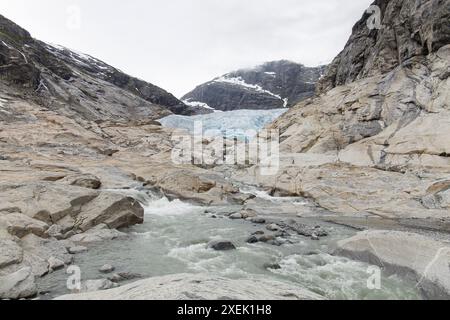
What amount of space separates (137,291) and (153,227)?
9833 mm

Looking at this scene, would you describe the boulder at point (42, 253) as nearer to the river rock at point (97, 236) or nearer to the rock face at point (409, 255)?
the river rock at point (97, 236)

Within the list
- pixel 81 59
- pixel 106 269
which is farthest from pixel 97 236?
pixel 81 59

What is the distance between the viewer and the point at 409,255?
33.2 feet

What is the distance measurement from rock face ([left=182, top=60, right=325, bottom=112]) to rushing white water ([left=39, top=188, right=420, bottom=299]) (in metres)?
137

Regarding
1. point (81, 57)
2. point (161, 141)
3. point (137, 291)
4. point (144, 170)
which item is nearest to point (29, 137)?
point (144, 170)

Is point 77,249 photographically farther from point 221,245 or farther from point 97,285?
point 221,245

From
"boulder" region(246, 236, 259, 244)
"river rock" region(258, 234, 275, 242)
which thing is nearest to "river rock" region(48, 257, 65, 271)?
"boulder" region(246, 236, 259, 244)

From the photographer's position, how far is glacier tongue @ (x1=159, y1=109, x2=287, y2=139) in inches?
2731

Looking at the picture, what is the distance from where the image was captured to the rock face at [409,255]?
28.8 ft

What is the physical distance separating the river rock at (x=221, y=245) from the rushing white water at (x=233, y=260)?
0.22 meters

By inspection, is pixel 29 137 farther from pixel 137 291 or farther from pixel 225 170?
pixel 137 291

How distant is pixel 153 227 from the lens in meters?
16.1

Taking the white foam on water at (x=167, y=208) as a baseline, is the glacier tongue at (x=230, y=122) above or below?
above

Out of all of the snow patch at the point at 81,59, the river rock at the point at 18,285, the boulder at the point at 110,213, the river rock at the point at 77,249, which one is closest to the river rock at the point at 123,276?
the river rock at the point at 18,285
